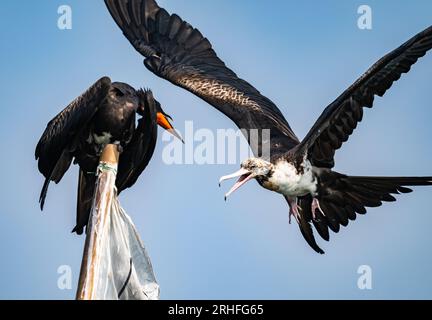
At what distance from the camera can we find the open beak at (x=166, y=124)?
42.2 ft

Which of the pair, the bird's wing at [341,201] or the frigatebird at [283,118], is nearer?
the frigatebird at [283,118]

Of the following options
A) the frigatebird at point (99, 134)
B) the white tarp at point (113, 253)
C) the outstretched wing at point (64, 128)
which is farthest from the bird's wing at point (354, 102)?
the white tarp at point (113, 253)

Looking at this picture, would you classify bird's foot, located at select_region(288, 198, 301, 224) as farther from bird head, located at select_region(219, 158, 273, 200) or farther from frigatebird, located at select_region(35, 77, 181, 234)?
frigatebird, located at select_region(35, 77, 181, 234)

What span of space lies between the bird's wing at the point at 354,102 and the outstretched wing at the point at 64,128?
2.61 meters

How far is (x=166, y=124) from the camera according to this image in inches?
507

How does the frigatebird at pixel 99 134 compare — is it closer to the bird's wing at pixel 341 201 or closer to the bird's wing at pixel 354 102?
the bird's wing at pixel 354 102

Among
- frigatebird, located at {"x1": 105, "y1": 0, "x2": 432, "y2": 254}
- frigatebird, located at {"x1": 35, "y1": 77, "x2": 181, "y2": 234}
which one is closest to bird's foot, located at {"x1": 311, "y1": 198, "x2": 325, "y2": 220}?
frigatebird, located at {"x1": 105, "y1": 0, "x2": 432, "y2": 254}

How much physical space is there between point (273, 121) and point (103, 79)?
138 inches

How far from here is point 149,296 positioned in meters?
10.4

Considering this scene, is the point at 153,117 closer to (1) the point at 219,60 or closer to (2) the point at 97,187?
(2) the point at 97,187

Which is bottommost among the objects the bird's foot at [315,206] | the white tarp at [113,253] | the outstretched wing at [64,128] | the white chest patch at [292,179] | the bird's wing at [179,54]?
the white tarp at [113,253]

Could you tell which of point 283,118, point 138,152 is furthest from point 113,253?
point 283,118

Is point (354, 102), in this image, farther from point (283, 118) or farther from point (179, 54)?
point (179, 54)

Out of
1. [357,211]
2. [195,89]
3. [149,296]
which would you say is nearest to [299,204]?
[357,211]
